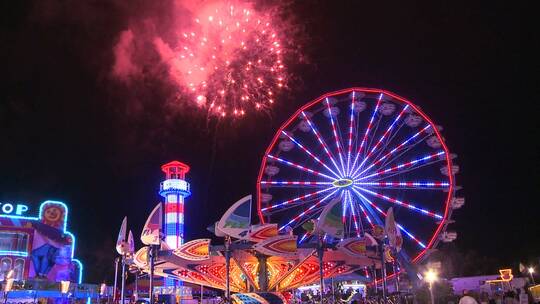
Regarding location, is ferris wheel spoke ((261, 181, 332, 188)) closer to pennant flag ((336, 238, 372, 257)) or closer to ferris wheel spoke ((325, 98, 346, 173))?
ferris wheel spoke ((325, 98, 346, 173))

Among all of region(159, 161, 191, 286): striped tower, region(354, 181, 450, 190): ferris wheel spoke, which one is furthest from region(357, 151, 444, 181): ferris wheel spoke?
region(159, 161, 191, 286): striped tower

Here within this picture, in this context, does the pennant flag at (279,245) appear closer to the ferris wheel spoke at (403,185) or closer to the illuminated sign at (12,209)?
the ferris wheel spoke at (403,185)

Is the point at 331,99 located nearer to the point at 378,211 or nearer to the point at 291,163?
the point at 291,163

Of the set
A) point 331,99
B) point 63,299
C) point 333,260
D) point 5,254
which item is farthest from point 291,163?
point 5,254

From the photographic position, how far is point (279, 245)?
1069 inches

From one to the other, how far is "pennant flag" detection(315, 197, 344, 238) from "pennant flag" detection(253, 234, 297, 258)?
105 inches

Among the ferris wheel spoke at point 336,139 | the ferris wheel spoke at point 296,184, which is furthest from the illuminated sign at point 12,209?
the ferris wheel spoke at point 336,139

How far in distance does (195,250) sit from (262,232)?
4.20 metres

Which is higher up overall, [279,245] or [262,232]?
[262,232]

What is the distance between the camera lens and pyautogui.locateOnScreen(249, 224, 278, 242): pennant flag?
87.8 feet

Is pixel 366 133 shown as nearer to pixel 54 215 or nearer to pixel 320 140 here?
pixel 320 140

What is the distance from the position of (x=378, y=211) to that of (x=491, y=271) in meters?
36.1

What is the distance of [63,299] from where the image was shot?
5053 centimetres

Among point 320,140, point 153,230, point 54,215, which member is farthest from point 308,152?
point 54,215
